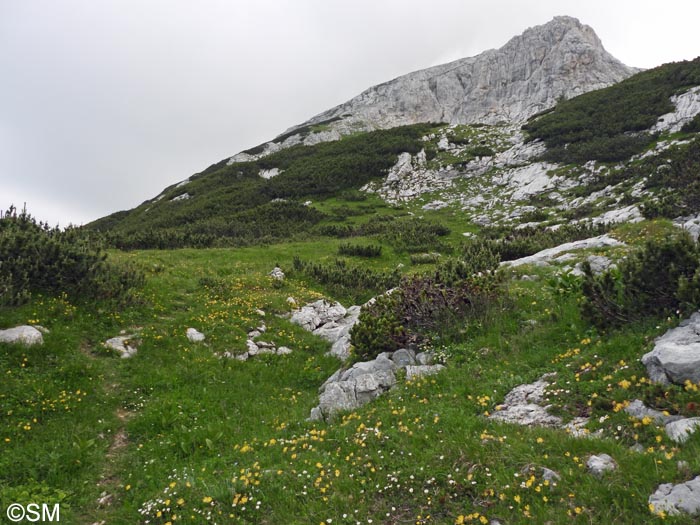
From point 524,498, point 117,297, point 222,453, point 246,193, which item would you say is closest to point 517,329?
point 524,498

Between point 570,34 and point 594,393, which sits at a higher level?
point 570,34

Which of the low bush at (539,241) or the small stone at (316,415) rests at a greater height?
the low bush at (539,241)

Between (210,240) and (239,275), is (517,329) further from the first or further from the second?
(210,240)

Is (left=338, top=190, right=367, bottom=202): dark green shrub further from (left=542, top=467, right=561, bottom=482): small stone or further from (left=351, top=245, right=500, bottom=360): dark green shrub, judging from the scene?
(left=542, top=467, right=561, bottom=482): small stone

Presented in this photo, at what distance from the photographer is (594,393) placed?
591 cm

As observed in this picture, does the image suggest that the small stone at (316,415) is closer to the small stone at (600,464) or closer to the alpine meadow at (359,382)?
the alpine meadow at (359,382)

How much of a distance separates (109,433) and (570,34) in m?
126

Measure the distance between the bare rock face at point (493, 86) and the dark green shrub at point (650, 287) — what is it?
266 ft

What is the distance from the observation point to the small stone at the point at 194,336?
12.3 m

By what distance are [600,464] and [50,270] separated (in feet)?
46.6

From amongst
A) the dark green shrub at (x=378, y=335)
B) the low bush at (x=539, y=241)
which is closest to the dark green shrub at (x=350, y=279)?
the low bush at (x=539, y=241)

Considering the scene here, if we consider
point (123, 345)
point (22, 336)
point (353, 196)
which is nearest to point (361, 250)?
point (123, 345)

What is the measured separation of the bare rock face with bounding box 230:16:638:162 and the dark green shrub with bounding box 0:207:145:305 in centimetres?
7245

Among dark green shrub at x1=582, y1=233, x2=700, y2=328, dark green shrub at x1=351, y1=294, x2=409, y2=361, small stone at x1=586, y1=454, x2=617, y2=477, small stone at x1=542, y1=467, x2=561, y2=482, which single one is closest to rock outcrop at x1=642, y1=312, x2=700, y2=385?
dark green shrub at x1=582, y1=233, x2=700, y2=328
